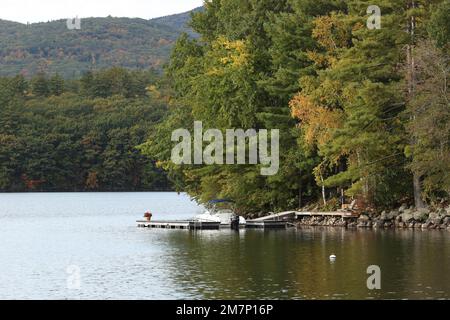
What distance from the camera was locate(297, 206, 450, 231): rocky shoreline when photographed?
53344mm

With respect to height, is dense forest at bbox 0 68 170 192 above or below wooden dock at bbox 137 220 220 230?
above

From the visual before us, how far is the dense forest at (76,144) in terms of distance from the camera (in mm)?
138125

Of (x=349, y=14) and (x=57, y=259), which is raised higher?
(x=349, y=14)

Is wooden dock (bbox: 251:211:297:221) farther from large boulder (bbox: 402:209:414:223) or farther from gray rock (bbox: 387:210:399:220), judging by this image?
large boulder (bbox: 402:209:414:223)

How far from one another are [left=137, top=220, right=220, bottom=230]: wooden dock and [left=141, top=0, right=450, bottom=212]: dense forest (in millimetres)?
4012

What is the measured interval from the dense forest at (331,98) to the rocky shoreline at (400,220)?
0.75 m

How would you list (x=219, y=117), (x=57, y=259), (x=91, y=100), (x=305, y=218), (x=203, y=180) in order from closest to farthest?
(x=57, y=259), (x=305, y=218), (x=219, y=117), (x=203, y=180), (x=91, y=100)

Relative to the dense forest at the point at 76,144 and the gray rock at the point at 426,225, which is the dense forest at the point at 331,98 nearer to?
the gray rock at the point at 426,225

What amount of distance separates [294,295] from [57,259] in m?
16.1

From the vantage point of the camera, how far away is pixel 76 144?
14088cm

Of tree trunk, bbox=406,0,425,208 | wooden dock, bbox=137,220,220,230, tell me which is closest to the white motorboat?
wooden dock, bbox=137,220,220,230

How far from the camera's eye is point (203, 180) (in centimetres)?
7081

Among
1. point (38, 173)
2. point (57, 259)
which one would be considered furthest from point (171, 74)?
point (38, 173)

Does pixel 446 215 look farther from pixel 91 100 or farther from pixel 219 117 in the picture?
pixel 91 100
